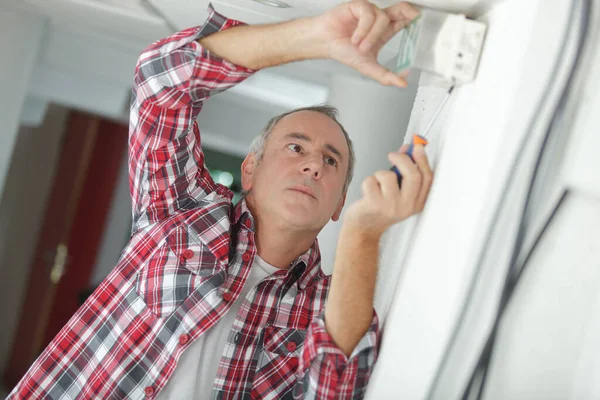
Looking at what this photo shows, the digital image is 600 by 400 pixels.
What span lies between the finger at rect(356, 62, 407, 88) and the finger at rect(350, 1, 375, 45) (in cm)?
4

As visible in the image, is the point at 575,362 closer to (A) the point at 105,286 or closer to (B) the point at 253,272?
(B) the point at 253,272

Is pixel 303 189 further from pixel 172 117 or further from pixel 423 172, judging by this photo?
pixel 423 172

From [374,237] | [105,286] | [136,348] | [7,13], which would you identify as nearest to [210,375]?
[136,348]

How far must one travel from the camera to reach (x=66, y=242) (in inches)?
170

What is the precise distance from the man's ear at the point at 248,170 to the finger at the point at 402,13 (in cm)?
71

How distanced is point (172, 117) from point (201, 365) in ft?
1.76

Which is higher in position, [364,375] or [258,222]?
[258,222]

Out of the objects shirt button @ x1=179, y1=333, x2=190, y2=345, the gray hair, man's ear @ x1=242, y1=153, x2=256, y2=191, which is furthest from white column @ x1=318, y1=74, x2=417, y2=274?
shirt button @ x1=179, y1=333, x2=190, y2=345

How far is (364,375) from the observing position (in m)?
0.99

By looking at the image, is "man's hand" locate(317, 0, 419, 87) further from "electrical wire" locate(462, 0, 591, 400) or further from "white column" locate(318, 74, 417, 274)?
"white column" locate(318, 74, 417, 274)

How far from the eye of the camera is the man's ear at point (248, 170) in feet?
5.09

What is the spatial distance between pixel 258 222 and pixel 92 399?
54 centimetres

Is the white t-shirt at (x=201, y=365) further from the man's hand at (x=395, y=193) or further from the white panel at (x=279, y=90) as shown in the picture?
the white panel at (x=279, y=90)

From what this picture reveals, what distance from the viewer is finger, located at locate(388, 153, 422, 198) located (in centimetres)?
84
